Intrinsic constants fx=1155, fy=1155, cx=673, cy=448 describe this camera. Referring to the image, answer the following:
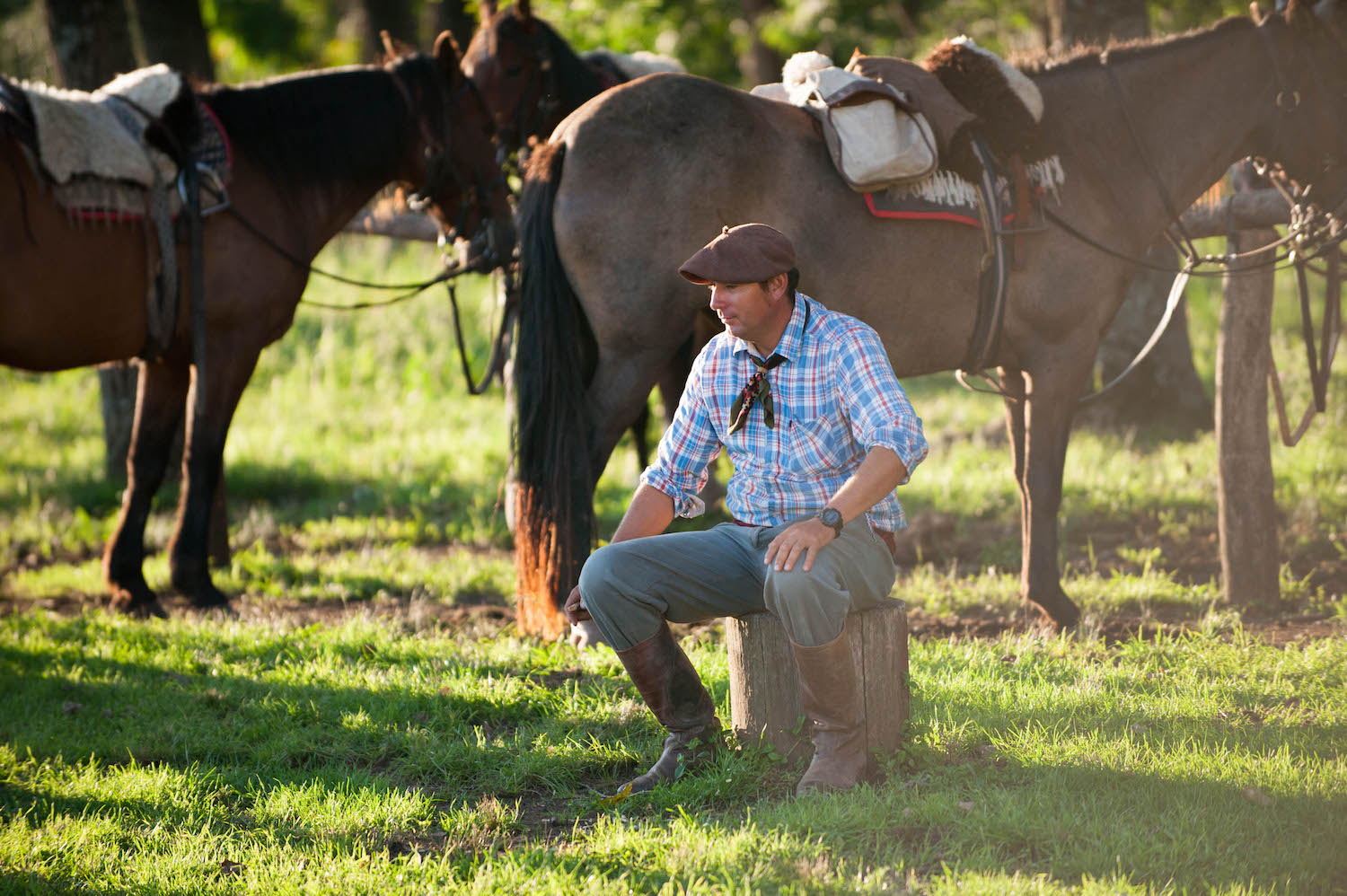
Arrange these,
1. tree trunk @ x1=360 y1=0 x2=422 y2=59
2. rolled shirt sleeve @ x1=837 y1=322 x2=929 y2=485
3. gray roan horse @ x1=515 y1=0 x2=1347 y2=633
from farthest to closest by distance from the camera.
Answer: tree trunk @ x1=360 y1=0 x2=422 y2=59 → gray roan horse @ x1=515 y1=0 x2=1347 y2=633 → rolled shirt sleeve @ x1=837 y1=322 x2=929 y2=485

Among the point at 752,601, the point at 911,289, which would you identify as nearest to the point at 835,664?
the point at 752,601

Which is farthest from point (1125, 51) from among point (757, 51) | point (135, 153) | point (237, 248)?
point (757, 51)

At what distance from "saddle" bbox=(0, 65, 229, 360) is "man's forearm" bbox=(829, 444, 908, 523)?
158 inches

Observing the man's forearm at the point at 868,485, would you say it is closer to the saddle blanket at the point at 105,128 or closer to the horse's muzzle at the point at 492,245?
the horse's muzzle at the point at 492,245

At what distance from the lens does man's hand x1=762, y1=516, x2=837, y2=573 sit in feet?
10.3

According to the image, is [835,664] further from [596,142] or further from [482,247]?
[482,247]

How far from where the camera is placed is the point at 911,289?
16.1ft

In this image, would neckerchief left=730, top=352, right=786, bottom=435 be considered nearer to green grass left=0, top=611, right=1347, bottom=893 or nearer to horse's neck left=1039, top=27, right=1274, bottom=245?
green grass left=0, top=611, right=1347, bottom=893

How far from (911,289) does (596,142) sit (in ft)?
4.79

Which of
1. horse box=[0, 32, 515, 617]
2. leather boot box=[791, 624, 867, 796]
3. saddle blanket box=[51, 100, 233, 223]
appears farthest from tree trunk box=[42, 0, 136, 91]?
leather boot box=[791, 624, 867, 796]

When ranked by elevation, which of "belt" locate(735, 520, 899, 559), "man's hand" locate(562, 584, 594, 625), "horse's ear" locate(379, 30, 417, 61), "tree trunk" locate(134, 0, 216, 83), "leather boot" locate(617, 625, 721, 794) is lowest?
"leather boot" locate(617, 625, 721, 794)

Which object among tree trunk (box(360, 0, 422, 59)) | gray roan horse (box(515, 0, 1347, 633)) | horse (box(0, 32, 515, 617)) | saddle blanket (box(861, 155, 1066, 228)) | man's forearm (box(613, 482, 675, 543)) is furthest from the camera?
tree trunk (box(360, 0, 422, 59))

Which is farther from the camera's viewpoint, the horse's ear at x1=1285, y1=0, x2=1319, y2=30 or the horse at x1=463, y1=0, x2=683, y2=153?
the horse at x1=463, y1=0, x2=683, y2=153

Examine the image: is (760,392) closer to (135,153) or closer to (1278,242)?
(1278,242)
